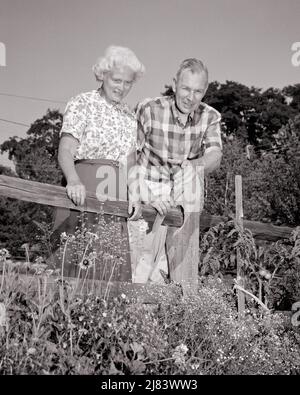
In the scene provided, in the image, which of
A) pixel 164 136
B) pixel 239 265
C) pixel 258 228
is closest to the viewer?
pixel 164 136

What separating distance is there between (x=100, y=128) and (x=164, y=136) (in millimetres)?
608

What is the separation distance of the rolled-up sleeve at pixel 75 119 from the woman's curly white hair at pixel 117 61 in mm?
254

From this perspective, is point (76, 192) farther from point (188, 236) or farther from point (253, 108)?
point (253, 108)

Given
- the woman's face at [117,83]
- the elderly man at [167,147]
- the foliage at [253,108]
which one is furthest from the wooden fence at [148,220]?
the foliage at [253,108]

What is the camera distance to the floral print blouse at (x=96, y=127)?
3955 mm

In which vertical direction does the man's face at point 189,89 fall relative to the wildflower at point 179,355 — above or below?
above

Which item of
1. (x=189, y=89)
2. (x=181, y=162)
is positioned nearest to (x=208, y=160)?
(x=181, y=162)

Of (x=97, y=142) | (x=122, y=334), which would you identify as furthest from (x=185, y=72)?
(x=122, y=334)

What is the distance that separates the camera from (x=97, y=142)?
13.1ft

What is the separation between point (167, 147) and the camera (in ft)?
14.6

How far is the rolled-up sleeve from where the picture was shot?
393cm

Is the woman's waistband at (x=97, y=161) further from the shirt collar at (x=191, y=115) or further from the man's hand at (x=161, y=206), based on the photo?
the shirt collar at (x=191, y=115)

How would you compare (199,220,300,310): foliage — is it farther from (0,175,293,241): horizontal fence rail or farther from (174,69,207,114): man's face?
(174,69,207,114): man's face
